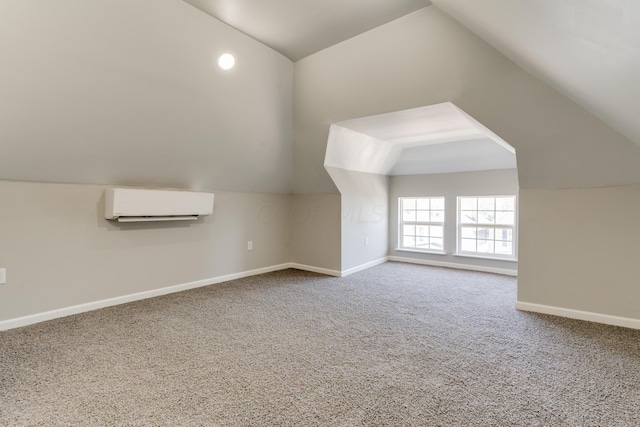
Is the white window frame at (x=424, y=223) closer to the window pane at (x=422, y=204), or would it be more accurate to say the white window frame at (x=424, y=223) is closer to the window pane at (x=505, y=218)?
the window pane at (x=422, y=204)

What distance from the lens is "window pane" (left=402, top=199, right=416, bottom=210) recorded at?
574cm

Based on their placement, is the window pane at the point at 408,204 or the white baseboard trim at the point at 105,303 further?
the window pane at the point at 408,204

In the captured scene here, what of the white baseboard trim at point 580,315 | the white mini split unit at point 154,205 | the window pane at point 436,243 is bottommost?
the white baseboard trim at point 580,315

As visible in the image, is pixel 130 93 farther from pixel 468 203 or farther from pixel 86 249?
pixel 468 203

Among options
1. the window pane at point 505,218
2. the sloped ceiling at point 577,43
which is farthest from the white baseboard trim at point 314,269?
the sloped ceiling at point 577,43

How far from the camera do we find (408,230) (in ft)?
19.0

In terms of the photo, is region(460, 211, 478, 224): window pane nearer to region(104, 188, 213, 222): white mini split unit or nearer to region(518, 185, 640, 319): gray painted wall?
region(518, 185, 640, 319): gray painted wall

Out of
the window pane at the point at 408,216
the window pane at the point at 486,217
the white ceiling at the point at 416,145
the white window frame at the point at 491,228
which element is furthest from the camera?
the window pane at the point at 408,216

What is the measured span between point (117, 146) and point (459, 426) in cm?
342

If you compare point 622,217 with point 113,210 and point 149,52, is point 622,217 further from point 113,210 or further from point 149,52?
point 113,210

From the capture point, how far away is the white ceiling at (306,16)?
2.68m

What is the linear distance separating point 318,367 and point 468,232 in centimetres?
405

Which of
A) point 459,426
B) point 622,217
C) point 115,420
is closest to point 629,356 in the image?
point 622,217

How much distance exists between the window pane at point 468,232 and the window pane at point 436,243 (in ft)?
1.27
